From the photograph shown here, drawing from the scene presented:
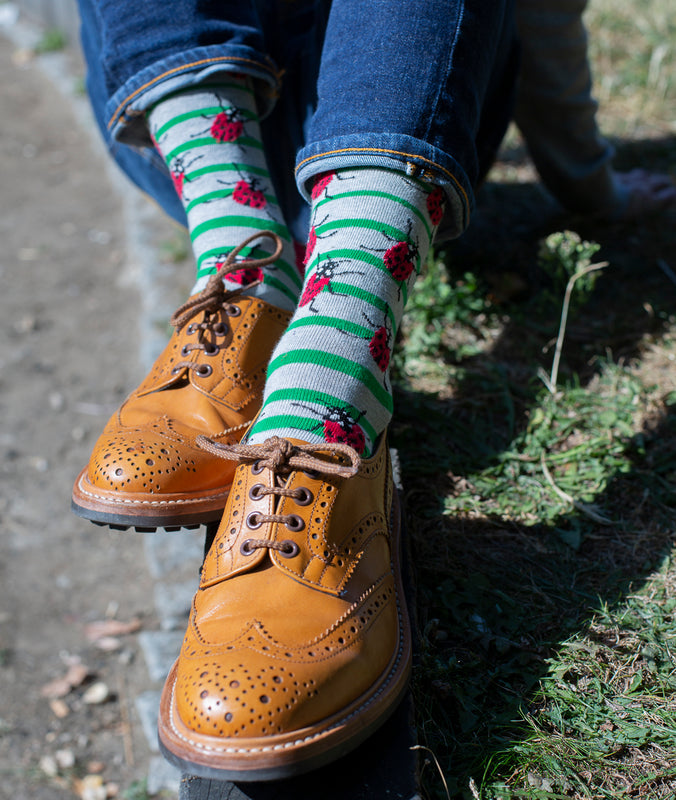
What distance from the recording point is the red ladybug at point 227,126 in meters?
1.50

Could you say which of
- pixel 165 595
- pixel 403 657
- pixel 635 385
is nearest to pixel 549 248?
pixel 635 385

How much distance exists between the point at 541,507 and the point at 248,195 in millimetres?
919

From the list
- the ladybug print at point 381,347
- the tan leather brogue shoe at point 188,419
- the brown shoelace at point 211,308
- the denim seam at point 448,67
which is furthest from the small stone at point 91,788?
the denim seam at point 448,67

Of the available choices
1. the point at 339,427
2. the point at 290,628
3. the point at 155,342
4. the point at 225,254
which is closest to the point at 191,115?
the point at 225,254

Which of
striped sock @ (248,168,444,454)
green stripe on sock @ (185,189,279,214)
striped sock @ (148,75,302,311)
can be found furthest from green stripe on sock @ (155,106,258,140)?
striped sock @ (248,168,444,454)

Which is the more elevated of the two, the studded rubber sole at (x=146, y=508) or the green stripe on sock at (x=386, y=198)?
the green stripe on sock at (x=386, y=198)

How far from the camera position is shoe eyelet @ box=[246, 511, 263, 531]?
110cm

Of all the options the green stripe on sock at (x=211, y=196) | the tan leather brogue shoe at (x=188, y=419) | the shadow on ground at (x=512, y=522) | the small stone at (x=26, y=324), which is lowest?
the small stone at (x=26, y=324)

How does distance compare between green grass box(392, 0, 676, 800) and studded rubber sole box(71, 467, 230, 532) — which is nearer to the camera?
green grass box(392, 0, 676, 800)

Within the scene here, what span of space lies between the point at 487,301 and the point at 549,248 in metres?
0.27

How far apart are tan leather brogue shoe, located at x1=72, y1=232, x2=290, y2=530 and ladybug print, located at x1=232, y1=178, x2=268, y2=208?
124 mm

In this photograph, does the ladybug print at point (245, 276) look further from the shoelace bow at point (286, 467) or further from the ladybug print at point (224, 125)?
the shoelace bow at point (286, 467)

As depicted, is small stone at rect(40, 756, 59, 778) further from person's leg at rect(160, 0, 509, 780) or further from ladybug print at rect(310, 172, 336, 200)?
ladybug print at rect(310, 172, 336, 200)

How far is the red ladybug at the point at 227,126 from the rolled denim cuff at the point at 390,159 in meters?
0.29
